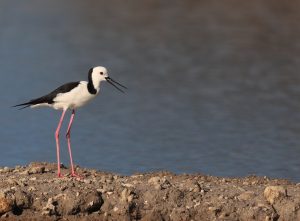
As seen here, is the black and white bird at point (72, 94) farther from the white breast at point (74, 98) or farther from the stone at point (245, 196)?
the stone at point (245, 196)

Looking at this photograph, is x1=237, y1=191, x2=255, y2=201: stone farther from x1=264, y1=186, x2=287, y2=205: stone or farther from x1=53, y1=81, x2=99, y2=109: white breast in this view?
x1=53, y1=81, x2=99, y2=109: white breast

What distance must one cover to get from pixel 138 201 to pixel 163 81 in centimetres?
588

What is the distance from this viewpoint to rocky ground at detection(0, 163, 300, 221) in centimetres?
951

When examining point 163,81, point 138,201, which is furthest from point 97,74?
point 163,81

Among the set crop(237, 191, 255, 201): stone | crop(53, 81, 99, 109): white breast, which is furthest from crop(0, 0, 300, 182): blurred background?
crop(237, 191, 255, 201): stone

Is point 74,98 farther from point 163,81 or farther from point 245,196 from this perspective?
point 163,81

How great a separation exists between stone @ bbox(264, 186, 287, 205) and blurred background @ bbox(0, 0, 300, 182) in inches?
76.6

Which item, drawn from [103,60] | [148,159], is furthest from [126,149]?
[103,60]

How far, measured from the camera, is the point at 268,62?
16.3m

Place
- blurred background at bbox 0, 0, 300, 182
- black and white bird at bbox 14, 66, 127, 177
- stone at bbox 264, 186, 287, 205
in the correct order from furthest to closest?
1. blurred background at bbox 0, 0, 300, 182
2. black and white bird at bbox 14, 66, 127, 177
3. stone at bbox 264, 186, 287, 205

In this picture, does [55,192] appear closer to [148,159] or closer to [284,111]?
[148,159]

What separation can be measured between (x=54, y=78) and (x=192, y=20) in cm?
393

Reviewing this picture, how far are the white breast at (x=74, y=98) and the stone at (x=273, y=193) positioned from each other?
6.33 ft

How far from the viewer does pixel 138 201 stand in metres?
9.62
